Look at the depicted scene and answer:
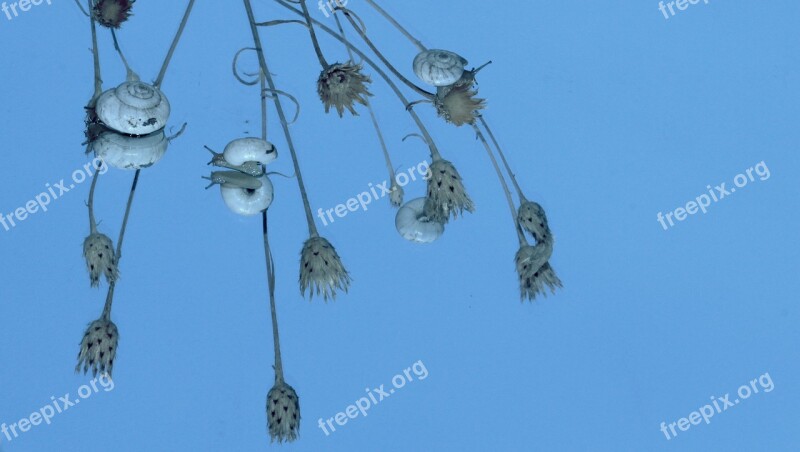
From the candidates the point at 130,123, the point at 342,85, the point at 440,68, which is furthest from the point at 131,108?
the point at 440,68

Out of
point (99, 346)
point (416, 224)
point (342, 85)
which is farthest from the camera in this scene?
point (416, 224)

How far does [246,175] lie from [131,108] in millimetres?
217

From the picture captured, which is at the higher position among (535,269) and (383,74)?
(383,74)

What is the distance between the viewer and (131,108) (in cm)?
129

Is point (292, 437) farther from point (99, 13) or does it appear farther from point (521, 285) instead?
point (99, 13)

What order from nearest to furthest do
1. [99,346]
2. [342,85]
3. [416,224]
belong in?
[342,85]
[99,346]
[416,224]

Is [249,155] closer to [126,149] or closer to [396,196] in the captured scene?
[126,149]

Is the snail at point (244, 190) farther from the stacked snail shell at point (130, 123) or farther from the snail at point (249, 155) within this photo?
the stacked snail shell at point (130, 123)

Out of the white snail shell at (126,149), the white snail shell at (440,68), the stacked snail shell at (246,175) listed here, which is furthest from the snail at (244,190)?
the white snail shell at (440,68)

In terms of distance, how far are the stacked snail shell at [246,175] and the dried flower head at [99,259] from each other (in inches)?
8.1

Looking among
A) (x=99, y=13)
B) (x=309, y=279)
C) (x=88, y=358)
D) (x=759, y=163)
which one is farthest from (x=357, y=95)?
(x=759, y=163)

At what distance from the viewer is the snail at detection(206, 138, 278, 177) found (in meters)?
1.38

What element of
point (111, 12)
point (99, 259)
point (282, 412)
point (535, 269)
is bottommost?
point (282, 412)

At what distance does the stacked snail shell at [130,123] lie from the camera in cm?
129
